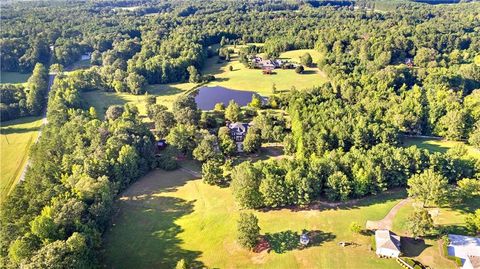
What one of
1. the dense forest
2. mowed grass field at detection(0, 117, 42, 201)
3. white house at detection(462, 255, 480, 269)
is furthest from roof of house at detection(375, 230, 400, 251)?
mowed grass field at detection(0, 117, 42, 201)

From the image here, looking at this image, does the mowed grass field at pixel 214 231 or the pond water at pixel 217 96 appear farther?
the pond water at pixel 217 96

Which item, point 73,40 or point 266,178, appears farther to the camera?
point 73,40

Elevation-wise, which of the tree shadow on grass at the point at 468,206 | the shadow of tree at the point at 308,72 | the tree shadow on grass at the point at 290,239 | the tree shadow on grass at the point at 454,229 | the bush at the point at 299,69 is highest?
the bush at the point at 299,69

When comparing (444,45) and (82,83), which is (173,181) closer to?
(82,83)

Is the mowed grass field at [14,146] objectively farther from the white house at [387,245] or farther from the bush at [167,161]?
the white house at [387,245]

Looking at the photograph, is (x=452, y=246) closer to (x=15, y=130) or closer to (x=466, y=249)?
(x=466, y=249)

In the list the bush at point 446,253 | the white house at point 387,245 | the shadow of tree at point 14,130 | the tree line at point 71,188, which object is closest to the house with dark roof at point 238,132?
the tree line at point 71,188

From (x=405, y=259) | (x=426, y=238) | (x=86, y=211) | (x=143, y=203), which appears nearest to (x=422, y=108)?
(x=426, y=238)

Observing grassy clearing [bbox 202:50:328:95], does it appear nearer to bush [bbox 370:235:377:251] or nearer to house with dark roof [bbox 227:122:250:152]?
house with dark roof [bbox 227:122:250:152]
